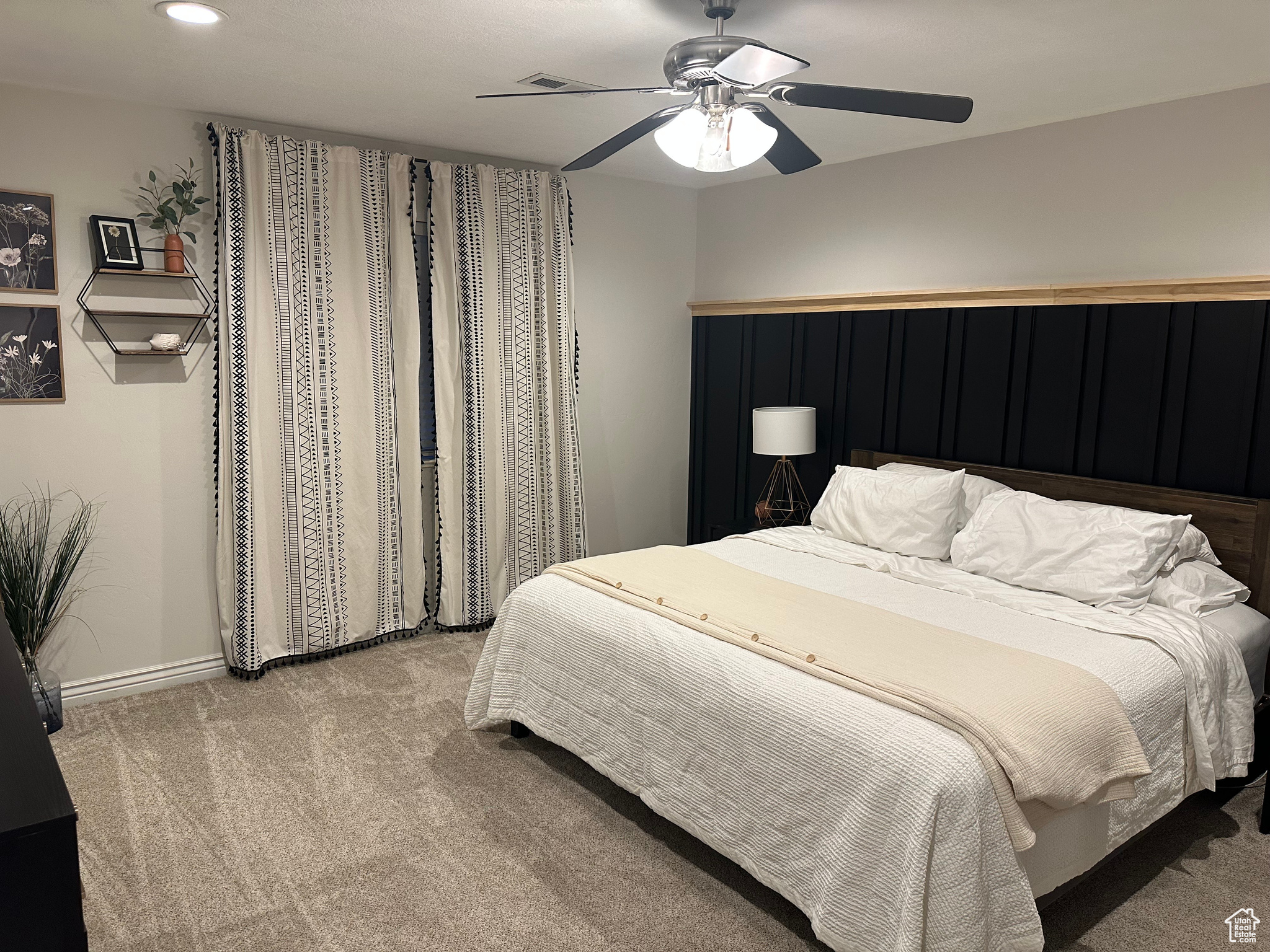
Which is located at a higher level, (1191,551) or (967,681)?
(1191,551)

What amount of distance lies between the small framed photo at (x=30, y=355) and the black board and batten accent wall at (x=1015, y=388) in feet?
10.6

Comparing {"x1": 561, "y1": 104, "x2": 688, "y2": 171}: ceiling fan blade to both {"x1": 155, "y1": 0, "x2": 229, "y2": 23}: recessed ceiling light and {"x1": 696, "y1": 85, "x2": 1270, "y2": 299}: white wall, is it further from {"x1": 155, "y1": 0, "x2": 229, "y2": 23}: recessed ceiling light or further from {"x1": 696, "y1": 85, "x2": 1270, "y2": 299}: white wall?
{"x1": 696, "y1": 85, "x2": 1270, "y2": 299}: white wall

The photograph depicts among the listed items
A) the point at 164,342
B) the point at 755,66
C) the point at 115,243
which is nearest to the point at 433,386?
the point at 164,342

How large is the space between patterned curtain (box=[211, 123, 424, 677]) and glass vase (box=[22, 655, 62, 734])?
0.66 m

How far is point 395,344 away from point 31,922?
3.51 m

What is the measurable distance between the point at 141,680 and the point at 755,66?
3.39m

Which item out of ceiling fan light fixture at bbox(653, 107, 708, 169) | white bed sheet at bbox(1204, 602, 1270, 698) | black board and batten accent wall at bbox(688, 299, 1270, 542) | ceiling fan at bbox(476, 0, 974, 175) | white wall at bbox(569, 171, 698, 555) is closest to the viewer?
ceiling fan at bbox(476, 0, 974, 175)

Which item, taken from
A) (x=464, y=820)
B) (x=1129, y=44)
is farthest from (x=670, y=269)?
(x=464, y=820)

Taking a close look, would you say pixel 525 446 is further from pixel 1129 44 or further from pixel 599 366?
pixel 1129 44

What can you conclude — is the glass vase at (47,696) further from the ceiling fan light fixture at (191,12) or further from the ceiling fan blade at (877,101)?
the ceiling fan blade at (877,101)

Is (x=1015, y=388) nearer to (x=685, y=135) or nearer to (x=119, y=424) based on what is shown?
(x=685, y=135)

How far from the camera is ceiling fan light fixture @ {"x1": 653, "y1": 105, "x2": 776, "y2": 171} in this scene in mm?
2461

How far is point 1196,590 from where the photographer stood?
2.96m

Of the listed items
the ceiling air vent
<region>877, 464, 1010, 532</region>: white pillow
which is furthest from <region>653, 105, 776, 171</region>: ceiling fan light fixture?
<region>877, 464, 1010, 532</region>: white pillow
